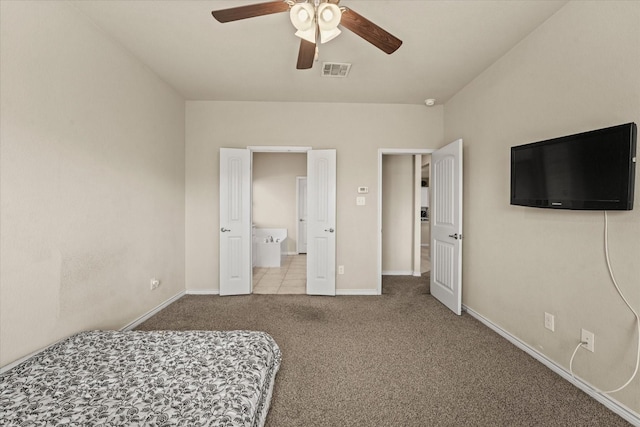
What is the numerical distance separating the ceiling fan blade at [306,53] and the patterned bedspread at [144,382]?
194cm

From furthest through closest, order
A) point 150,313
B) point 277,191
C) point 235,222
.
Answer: point 277,191 < point 235,222 < point 150,313

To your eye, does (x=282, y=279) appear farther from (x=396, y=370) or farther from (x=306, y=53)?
(x=306, y=53)

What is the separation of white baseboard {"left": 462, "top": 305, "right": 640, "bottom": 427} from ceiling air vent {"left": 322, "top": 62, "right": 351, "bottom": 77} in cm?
300

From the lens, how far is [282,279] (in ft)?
15.0

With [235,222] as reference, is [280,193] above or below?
above

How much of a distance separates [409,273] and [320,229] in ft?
6.93

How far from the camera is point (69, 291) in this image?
2000mm

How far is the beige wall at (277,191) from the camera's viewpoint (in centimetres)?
696

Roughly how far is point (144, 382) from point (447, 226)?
3.18m

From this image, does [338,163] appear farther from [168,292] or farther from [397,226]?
[168,292]

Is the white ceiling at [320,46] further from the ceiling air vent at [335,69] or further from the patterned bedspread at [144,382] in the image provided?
the patterned bedspread at [144,382]

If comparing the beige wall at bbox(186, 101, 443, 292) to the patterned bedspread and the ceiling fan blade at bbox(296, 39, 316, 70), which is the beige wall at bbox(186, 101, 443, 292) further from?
the patterned bedspread

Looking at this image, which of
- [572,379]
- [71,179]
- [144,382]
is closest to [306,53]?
[71,179]

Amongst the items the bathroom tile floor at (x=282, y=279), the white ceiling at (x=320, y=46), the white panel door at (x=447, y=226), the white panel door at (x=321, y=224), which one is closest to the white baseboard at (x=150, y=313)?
the bathroom tile floor at (x=282, y=279)
